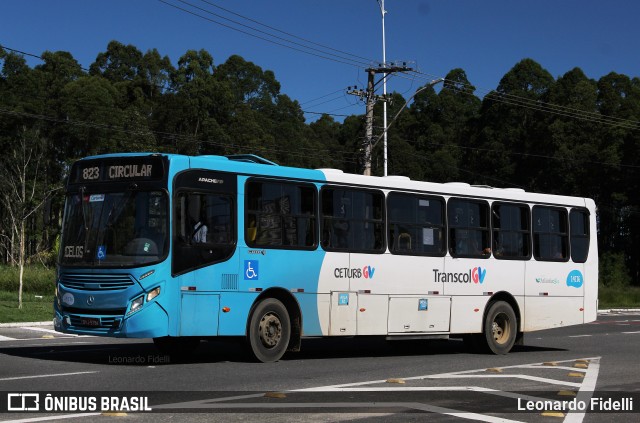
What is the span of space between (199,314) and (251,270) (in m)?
1.23

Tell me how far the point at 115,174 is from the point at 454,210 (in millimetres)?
7100

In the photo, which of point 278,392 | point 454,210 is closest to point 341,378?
point 278,392

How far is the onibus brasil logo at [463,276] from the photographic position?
18750mm

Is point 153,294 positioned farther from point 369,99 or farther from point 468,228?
point 369,99

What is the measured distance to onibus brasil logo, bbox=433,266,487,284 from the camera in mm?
18750

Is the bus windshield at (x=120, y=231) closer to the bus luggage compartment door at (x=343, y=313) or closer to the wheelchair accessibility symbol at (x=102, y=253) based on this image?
the wheelchair accessibility symbol at (x=102, y=253)

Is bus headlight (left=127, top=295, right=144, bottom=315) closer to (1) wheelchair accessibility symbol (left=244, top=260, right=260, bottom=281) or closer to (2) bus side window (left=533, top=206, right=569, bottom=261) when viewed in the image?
(1) wheelchair accessibility symbol (left=244, top=260, right=260, bottom=281)

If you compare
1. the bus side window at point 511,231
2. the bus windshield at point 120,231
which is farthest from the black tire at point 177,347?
the bus side window at point 511,231

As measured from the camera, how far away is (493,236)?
19.9 m

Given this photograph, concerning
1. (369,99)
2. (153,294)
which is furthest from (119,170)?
(369,99)

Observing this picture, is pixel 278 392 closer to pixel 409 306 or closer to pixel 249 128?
pixel 409 306

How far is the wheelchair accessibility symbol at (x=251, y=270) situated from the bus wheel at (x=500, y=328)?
5.95 metres

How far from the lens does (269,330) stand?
15805 mm

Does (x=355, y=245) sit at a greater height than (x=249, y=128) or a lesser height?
lesser
